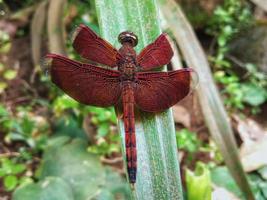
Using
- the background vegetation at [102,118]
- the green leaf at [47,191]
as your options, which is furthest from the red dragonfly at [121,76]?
the green leaf at [47,191]

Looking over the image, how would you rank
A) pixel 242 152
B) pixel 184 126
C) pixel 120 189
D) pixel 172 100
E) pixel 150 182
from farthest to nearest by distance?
pixel 184 126
pixel 242 152
pixel 120 189
pixel 172 100
pixel 150 182

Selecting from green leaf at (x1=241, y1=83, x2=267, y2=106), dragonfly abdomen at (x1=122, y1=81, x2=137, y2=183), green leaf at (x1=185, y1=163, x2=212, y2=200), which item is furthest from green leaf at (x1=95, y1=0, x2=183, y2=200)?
green leaf at (x1=241, y1=83, x2=267, y2=106)

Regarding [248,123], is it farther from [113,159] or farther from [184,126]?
[113,159]

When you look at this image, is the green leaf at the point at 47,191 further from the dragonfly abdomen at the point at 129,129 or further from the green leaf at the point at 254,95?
the green leaf at the point at 254,95

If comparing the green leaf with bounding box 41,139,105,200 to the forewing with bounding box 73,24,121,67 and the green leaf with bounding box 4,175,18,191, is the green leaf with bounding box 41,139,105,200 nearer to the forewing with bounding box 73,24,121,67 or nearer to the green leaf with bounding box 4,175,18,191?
the green leaf with bounding box 4,175,18,191

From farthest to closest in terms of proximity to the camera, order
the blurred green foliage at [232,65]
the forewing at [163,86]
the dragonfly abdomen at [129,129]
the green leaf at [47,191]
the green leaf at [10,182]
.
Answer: the blurred green foliage at [232,65]
the green leaf at [10,182]
the green leaf at [47,191]
the forewing at [163,86]
the dragonfly abdomen at [129,129]

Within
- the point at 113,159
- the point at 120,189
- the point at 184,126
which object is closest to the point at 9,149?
the point at 113,159
